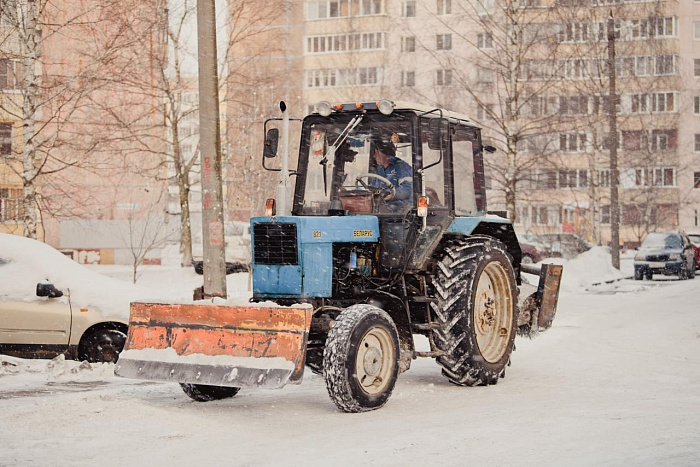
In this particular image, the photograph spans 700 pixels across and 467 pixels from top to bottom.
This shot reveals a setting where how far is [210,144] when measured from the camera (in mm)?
12594

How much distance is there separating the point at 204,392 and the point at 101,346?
9.21 ft

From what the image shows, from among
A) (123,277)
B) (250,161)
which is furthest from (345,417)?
(250,161)

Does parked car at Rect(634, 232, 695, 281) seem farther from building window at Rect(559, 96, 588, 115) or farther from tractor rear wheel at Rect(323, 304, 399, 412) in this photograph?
tractor rear wheel at Rect(323, 304, 399, 412)

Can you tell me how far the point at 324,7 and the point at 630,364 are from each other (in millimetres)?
57684

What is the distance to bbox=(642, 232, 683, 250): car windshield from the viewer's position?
3281cm

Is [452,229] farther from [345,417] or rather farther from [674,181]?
[674,181]

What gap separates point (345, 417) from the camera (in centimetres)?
829

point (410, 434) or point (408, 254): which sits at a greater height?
point (408, 254)

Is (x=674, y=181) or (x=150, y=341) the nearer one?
(x=150, y=341)

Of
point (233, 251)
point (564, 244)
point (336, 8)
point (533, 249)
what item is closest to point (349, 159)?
point (233, 251)

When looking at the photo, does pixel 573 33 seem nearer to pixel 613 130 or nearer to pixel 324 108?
pixel 613 130

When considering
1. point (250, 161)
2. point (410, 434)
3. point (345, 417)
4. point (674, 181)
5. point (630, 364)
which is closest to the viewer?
point (410, 434)

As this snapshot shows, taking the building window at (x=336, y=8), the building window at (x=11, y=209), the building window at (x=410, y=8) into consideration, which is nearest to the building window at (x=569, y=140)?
the building window at (x=11, y=209)

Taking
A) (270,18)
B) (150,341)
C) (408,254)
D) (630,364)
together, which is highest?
(270,18)
